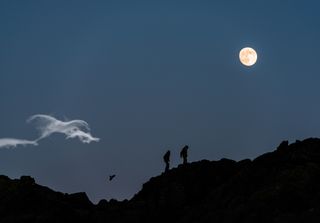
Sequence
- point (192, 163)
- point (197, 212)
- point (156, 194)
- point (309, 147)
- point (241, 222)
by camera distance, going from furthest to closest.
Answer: point (192, 163) → point (156, 194) → point (309, 147) → point (197, 212) → point (241, 222)

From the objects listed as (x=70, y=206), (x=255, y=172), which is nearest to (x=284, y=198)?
(x=255, y=172)

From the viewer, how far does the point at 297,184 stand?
47.7 meters

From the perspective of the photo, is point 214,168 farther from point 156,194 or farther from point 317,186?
point 317,186

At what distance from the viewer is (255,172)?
53531mm

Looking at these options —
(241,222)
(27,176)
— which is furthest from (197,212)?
(27,176)

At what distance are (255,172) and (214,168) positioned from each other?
12.6 meters

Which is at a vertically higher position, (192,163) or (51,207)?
(192,163)

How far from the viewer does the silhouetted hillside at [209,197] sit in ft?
150

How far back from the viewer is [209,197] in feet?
182

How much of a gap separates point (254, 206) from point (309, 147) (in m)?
15.7

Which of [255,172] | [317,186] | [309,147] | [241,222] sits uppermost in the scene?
[309,147]

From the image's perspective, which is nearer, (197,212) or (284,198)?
(284,198)

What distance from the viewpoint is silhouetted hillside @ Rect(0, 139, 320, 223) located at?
45812 mm


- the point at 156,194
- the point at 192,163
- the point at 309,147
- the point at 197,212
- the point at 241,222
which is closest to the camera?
the point at 241,222
